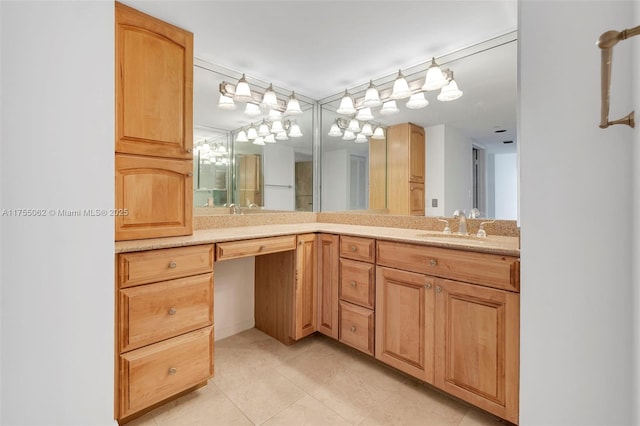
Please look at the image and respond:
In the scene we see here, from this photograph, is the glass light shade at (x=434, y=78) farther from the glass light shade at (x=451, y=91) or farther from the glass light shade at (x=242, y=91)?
the glass light shade at (x=242, y=91)

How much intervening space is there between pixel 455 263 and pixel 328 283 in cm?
95

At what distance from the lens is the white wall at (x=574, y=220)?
964 mm

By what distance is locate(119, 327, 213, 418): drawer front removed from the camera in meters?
1.34

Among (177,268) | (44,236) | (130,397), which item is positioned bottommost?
(130,397)

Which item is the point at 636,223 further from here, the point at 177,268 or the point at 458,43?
the point at 177,268

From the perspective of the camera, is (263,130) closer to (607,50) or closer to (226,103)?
(226,103)

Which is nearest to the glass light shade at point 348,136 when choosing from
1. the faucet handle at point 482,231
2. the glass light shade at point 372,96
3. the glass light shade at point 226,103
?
the glass light shade at point 372,96

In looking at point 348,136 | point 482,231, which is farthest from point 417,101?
point 482,231

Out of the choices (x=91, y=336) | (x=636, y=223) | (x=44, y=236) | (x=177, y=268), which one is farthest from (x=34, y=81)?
(x=636, y=223)

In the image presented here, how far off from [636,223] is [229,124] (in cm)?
240

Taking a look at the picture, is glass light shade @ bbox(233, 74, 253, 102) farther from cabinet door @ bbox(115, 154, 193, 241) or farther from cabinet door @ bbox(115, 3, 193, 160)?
cabinet door @ bbox(115, 154, 193, 241)

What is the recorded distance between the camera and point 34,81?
1.85ft

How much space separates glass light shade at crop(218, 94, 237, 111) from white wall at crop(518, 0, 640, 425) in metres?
1.94

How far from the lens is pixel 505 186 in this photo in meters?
1.79
